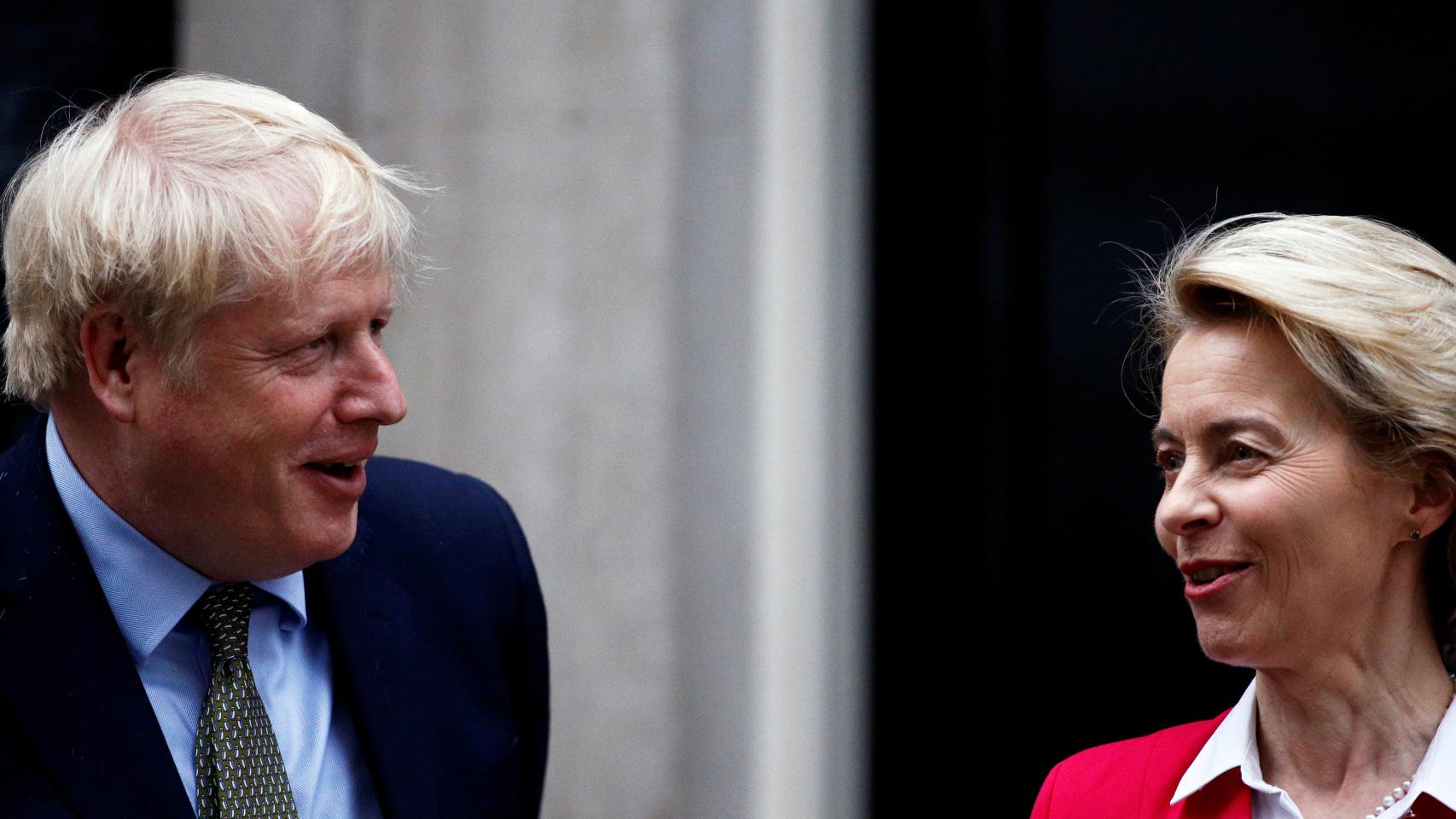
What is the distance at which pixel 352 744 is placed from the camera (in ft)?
7.74

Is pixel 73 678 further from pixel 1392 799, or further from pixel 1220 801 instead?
pixel 1392 799

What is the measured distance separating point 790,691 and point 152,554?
7.75 feet

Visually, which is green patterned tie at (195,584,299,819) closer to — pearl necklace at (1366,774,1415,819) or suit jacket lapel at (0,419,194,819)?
suit jacket lapel at (0,419,194,819)

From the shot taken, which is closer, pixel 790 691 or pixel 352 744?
pixel 352 744

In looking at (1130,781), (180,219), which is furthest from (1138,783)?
(180,219)

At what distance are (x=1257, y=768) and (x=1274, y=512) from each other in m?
0.39

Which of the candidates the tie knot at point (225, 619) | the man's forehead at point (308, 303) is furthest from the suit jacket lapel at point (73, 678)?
the man's forehead at point (308, 303)

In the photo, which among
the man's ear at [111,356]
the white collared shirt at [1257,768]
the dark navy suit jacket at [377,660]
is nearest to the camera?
the white collared shirt at [1257,768]

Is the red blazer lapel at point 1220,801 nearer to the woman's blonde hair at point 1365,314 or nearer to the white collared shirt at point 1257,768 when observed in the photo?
the white collared shirt at point 1257,768

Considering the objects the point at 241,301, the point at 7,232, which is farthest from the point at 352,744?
the point at 7,232

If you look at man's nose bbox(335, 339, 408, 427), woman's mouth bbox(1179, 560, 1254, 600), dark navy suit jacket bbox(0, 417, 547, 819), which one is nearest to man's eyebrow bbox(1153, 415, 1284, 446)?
woman's mouth bbox(1179, 560, 1254, 600)

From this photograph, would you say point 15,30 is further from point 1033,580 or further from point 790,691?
point 1033,580

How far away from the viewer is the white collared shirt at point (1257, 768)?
1973 mm

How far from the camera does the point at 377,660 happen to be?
7.90 ft
